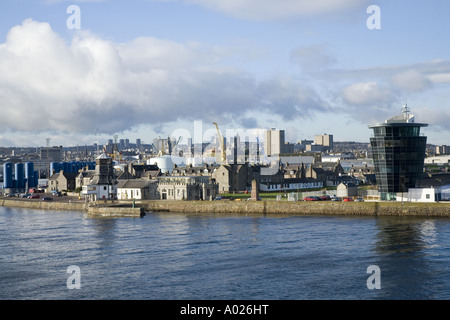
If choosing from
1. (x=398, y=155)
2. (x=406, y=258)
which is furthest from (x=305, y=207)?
(x=406, y=258)

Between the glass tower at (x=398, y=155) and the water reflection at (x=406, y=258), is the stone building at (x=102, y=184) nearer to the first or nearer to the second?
the glass tower at (x=398, y=155)

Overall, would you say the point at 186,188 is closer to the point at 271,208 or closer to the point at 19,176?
the point at 271,208

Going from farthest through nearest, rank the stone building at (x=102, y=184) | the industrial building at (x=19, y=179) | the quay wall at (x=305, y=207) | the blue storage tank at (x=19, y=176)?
1. the blue storage tank at (x=19, y=176)
2. the industrial building at (x=19, y=179)
3. the stone building at (x=102, y=184)
4. the quay wall at (x=305, y=207)

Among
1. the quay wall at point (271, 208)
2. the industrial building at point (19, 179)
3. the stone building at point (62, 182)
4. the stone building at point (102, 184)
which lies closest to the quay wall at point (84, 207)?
the quay wall at point (271, 208)

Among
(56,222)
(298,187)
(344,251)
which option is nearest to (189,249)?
(344,251)

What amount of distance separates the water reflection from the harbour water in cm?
7

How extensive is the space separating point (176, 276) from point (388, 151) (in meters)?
52.8

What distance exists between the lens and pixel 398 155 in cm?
8462

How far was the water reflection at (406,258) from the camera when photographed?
36844 millimetres

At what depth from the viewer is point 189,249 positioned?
169ft

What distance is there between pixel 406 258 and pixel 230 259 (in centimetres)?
1403

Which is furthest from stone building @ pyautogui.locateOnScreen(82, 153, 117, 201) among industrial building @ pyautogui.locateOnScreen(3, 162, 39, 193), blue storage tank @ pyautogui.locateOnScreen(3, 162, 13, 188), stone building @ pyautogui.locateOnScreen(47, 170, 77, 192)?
blue storage tank @ pyautogui.locateOnScreen(3, 162, 13, 188)

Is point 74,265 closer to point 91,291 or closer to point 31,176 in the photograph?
point 91,291

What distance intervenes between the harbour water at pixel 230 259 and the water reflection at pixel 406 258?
0.24ft
